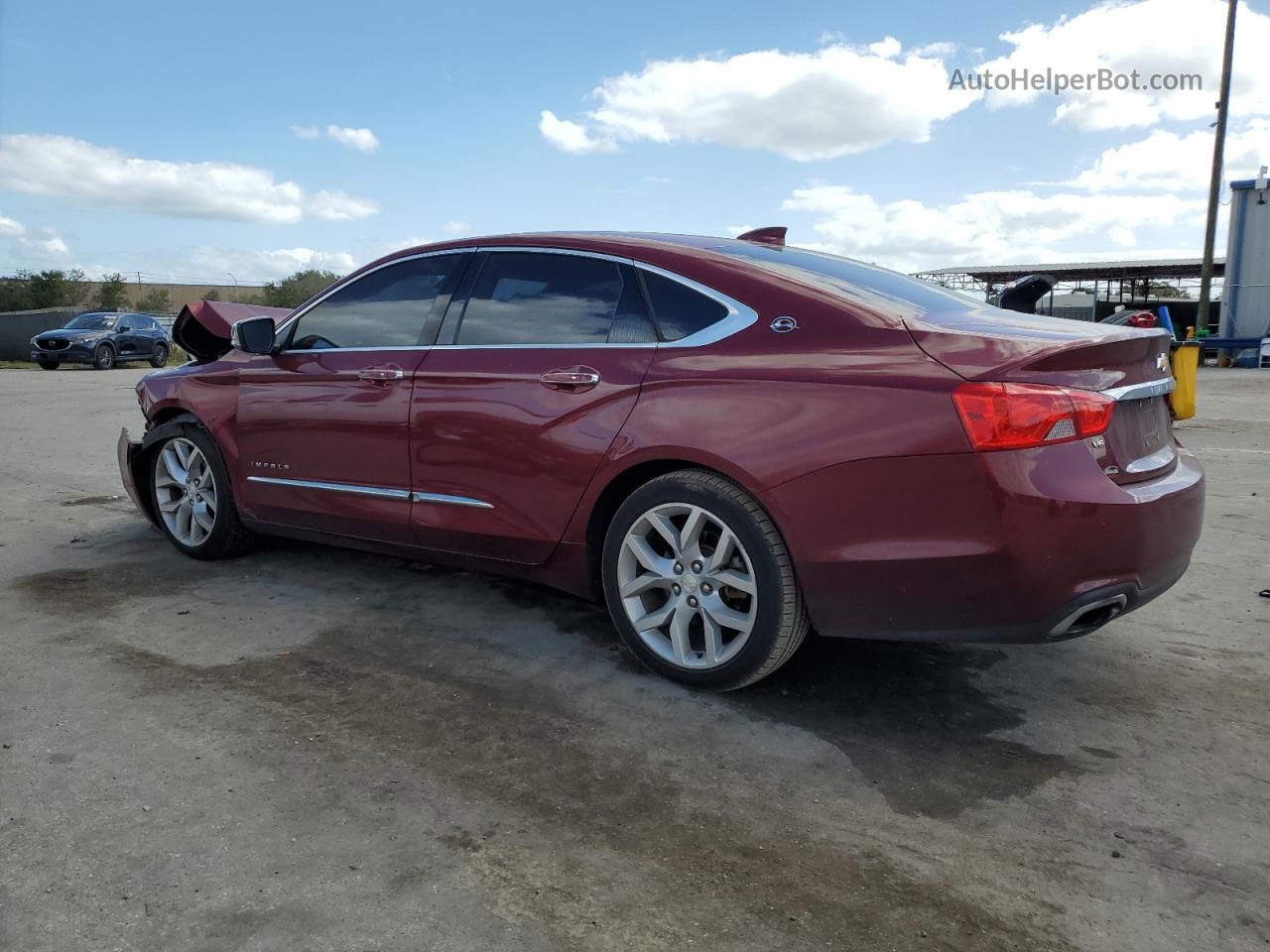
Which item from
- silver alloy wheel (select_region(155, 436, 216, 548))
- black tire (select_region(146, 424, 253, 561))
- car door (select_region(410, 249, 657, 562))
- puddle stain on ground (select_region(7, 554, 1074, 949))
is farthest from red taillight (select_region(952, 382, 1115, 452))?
silver alloy wheel (select_region(155, 436, 216, 548))

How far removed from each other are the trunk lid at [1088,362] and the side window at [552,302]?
40.3 inches

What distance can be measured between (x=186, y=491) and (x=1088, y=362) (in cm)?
426

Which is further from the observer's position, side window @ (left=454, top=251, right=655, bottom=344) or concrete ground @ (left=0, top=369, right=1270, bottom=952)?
side window @ (left=454, top=251, right=655, bottom=344)

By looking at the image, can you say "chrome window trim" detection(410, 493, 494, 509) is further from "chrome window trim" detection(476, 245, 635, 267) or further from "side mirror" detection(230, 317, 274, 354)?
"side mirror" detection(230, 317, 274, 354)

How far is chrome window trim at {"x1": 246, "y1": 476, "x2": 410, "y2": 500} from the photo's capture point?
403cm

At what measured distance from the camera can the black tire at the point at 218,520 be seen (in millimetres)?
4816

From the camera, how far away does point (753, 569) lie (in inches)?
120

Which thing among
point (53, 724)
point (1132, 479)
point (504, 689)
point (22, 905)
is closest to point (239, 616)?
point (53, 724)

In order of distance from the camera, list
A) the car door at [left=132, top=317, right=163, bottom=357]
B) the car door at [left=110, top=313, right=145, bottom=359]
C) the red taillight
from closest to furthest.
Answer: the red taillight
the car door at [left=110, top=313, right=145, bottom=359]
the car door at [left=132, top=317, right=163, bottom=357]

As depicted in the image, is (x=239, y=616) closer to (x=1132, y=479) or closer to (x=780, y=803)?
(x=780, y=803)

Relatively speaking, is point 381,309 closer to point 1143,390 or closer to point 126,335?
point 1143,390

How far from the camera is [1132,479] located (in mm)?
2863

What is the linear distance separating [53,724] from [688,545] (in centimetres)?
205

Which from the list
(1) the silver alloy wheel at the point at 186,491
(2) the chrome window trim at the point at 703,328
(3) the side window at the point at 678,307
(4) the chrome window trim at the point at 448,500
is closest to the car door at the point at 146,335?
(1) the silver alloy wheel at the point at 186,491
